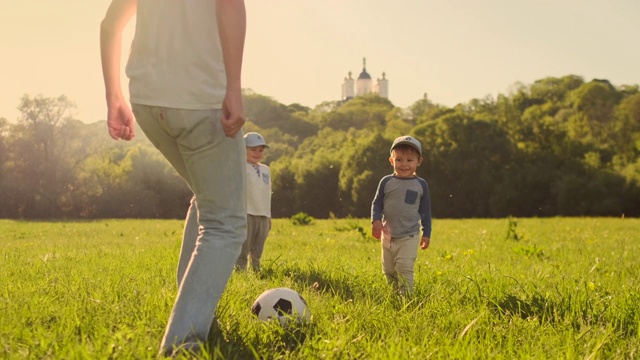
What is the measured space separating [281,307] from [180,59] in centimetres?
159

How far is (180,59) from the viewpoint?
2.78 metres

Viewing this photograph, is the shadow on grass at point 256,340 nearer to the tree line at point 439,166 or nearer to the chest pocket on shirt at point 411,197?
the chest pocket on shirt at point 411,197

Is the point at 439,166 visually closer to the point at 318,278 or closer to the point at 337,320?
the point at 318,278

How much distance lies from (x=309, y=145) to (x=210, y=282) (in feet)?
259

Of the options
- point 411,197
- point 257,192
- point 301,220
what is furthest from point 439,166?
point 411,197

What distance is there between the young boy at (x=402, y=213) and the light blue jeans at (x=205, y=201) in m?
2.54

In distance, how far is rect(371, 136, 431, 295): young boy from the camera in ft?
17.2

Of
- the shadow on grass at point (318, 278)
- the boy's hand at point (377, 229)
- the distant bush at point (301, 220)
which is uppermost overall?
the boy's hand at point (377, 229)

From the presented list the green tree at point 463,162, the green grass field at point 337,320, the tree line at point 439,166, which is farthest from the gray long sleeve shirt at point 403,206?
the green tree at point 463,162

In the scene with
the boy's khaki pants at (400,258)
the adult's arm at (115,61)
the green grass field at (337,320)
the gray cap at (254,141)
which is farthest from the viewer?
the gray cap at (254,141)

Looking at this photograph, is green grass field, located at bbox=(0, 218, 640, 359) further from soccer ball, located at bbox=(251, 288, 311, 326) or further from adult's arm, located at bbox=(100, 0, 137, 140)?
adult's arm, located at bbox=(100, 0, 137, 140)

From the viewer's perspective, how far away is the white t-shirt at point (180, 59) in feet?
9.07

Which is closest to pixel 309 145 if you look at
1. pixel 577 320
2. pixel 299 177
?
pixel 299 177

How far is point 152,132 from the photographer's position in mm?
2928
